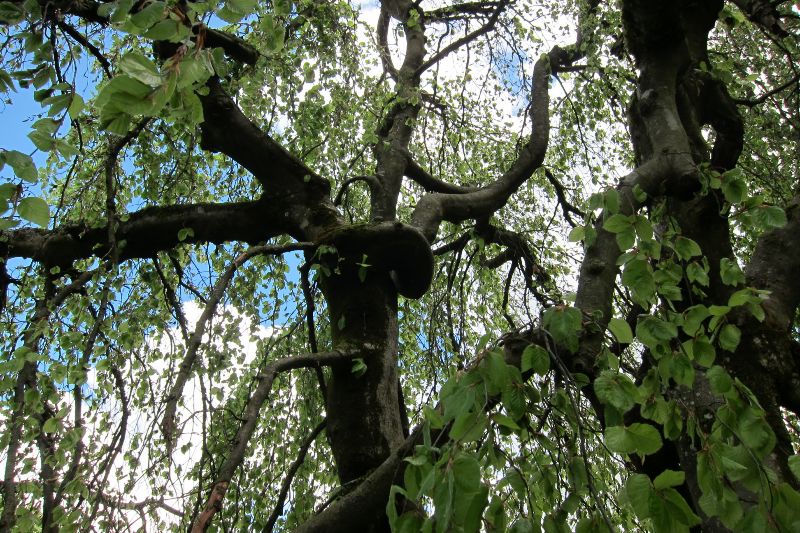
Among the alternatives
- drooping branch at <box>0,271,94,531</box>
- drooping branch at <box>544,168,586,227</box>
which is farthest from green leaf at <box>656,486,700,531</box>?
drooping branch at <box>544,168,586,227</box>

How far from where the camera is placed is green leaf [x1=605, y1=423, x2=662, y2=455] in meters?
1.21

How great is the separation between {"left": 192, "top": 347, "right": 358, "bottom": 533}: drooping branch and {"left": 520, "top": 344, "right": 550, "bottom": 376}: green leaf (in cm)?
104

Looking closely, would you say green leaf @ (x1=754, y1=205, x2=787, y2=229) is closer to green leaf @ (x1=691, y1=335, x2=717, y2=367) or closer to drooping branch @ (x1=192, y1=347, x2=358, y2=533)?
green leaf @ (x1=691, y1=335, x2=717, y2=367)

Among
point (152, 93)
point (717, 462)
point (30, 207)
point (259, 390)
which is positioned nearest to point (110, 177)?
point (259, 390)

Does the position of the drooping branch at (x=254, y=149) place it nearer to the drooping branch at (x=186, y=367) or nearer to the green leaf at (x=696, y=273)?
the drooping branch at (x=186, y=367)

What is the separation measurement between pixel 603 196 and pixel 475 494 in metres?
1.08

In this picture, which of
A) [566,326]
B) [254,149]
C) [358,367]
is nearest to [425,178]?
[254,149]

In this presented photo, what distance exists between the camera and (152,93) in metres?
1.01

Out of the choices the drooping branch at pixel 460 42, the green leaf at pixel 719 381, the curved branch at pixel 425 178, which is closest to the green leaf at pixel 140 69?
the green leaf at pixel 719 381

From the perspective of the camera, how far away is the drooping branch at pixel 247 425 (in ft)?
5.66

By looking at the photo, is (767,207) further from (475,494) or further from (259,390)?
(259,390)

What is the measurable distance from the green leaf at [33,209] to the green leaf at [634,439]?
1.32 m

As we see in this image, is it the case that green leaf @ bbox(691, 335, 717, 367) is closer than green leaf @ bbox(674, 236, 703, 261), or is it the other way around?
green leaf @ bbox(691, 335, 717, 367)

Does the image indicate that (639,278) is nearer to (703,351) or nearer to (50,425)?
(703,351)
